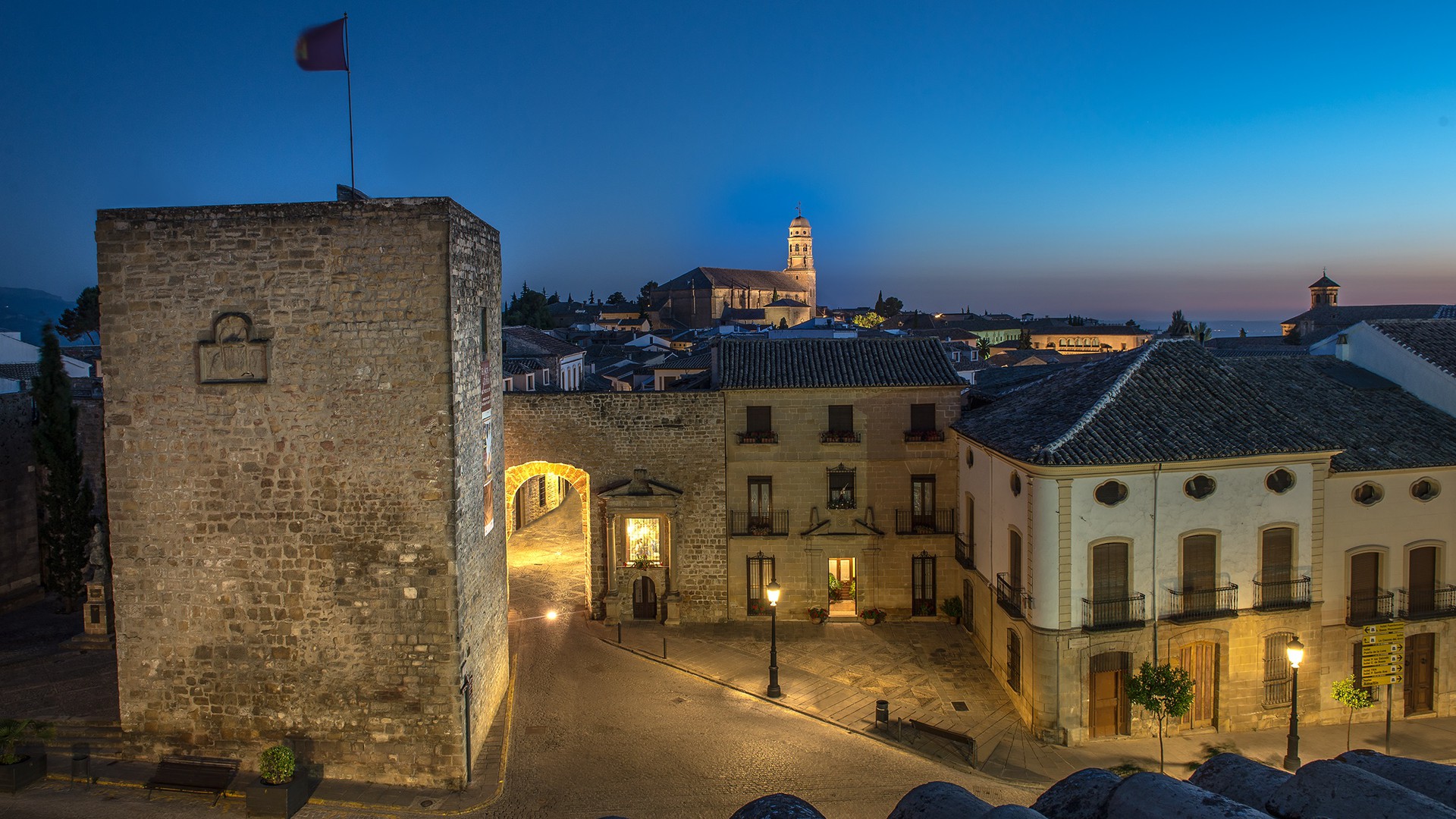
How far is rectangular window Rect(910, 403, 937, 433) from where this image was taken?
905 inches

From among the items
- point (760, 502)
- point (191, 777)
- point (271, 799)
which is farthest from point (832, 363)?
point (191, 777)

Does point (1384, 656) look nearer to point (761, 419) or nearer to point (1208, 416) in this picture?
point (1208, 416)

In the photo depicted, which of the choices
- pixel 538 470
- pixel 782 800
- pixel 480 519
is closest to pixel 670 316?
pixel 538 470

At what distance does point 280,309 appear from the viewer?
13406 mm

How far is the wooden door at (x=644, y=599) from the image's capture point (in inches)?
930

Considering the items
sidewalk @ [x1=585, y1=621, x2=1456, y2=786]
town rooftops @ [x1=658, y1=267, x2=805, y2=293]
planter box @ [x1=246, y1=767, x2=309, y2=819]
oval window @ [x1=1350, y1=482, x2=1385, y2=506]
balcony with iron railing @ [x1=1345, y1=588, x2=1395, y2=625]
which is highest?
town rooftops @ [x1=658, y1=267, x2=805, y2=293]

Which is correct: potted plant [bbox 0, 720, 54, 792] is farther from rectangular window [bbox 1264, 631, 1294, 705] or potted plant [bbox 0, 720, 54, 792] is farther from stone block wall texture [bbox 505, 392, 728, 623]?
rectangular window [bbox 1264, 631, 1294, 705]

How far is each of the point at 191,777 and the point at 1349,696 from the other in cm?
2111

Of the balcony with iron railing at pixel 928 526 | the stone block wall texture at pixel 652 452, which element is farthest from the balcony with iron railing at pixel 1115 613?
the stone block wall texture at pixel 652 452

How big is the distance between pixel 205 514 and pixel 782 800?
42.2ft

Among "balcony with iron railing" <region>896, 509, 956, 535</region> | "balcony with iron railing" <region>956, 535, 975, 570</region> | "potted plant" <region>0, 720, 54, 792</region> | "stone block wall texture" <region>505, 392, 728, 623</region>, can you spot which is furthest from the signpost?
"potted plant" <region>0, 720, 54, 792</region>

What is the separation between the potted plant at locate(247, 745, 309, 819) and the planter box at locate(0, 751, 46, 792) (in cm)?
378

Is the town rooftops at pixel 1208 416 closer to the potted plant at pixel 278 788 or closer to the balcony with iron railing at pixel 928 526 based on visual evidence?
the balcony with iron railing at pixel 928 526

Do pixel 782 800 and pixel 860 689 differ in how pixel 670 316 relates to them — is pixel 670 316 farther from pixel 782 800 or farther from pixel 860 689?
pixel 782 800
